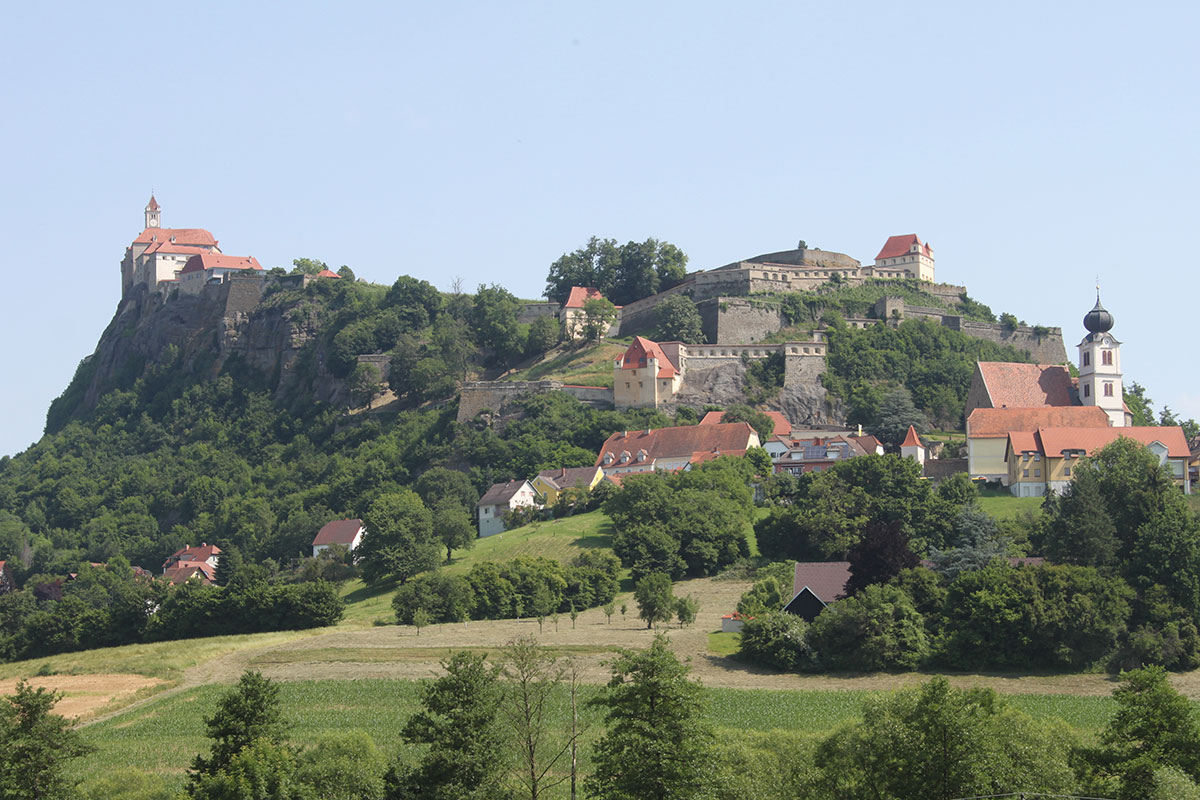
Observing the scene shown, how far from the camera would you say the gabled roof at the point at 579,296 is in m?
114

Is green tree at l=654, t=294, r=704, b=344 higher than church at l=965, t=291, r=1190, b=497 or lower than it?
higher

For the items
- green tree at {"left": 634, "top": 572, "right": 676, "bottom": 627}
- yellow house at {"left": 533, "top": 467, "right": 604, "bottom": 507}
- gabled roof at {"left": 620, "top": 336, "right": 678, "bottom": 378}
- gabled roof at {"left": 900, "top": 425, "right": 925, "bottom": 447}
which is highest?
gabled roof at {"left": 620, "top": 336, "right": 678, "bottom": 378}

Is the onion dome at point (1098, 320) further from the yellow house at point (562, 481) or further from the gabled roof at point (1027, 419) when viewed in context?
the yellow house at point (562, 481)

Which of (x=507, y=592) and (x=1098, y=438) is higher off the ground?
(x=1098, y=438)

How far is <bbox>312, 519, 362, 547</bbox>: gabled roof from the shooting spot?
281 feet

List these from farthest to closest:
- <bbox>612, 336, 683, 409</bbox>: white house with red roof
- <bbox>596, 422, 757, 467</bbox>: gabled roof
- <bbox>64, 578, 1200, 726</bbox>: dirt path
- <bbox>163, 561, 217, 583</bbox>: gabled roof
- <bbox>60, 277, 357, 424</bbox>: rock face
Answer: <bbox>60, 277, 357, 424</bbox>: rock face, <bbox>612, 336, 683, 409</bbox>: white house with red roof, <bbox>163, 561, 217, 583</bbox>: gabled roof, <bbox>596, 422, 757, 467</bbox>: gabled roof, <bbox>64, 578, 1200, 726</bbox>: dirt path

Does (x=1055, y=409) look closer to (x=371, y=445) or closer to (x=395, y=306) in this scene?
(x=371, y=445)

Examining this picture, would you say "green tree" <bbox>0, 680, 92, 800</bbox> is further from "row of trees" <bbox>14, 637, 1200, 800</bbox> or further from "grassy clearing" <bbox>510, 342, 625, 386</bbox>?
"grassy clearing" <bbox>510, 342, 625, 386</bbox>

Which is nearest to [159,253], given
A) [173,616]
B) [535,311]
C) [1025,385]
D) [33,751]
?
[535,311]

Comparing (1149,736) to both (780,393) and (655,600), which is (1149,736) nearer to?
(655,600)

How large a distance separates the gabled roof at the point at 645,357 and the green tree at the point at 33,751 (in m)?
68.1

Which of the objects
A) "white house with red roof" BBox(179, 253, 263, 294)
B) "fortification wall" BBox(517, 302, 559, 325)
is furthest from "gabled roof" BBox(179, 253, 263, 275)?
"fortification wall" BBox(517, 302, 559, 325)

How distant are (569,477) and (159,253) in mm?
57804

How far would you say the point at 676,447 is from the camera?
290 feet
